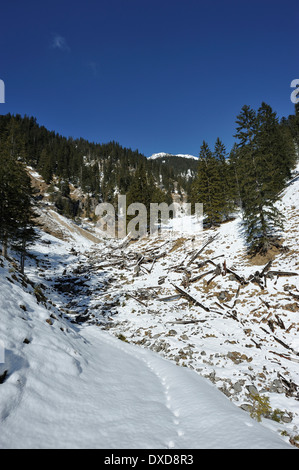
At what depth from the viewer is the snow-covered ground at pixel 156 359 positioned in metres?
3.47

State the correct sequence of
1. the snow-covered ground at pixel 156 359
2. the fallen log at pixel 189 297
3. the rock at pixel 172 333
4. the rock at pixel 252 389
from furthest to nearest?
1. the fallen log at pixel 189 297
2. the rock at pixel 172 333
3. the rock at pixel 252 389
4. the snow-covered ground at pixel 156 359

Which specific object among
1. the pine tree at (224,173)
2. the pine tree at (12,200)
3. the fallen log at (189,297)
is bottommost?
the fallen log at (189,297)

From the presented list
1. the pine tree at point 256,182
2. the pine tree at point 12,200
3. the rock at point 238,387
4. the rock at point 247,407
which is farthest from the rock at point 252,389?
the pine tree at point 12,200

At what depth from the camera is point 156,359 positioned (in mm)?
8641

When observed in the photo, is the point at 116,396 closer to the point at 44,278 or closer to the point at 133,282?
the point at 133,282

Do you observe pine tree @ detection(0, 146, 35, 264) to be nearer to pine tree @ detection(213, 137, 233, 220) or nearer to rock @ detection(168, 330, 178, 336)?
rock @ detection(168, 330, 178, 336)

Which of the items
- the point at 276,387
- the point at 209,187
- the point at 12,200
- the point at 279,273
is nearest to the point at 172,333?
the point at 276,387

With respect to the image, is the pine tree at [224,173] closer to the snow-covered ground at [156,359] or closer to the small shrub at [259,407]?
the snow-covered ground at [156,359]

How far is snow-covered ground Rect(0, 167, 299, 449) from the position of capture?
3.47m

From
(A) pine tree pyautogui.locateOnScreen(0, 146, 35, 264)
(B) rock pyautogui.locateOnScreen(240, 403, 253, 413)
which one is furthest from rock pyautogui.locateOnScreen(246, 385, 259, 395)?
(A) pine tree pyautogui.locateOnScreen(0, 146, 35, 264)

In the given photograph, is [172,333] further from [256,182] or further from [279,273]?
[256,182]

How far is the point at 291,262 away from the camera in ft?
47.0

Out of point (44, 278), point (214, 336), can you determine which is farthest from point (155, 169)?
point (214, 336)

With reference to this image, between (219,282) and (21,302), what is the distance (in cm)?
1390
